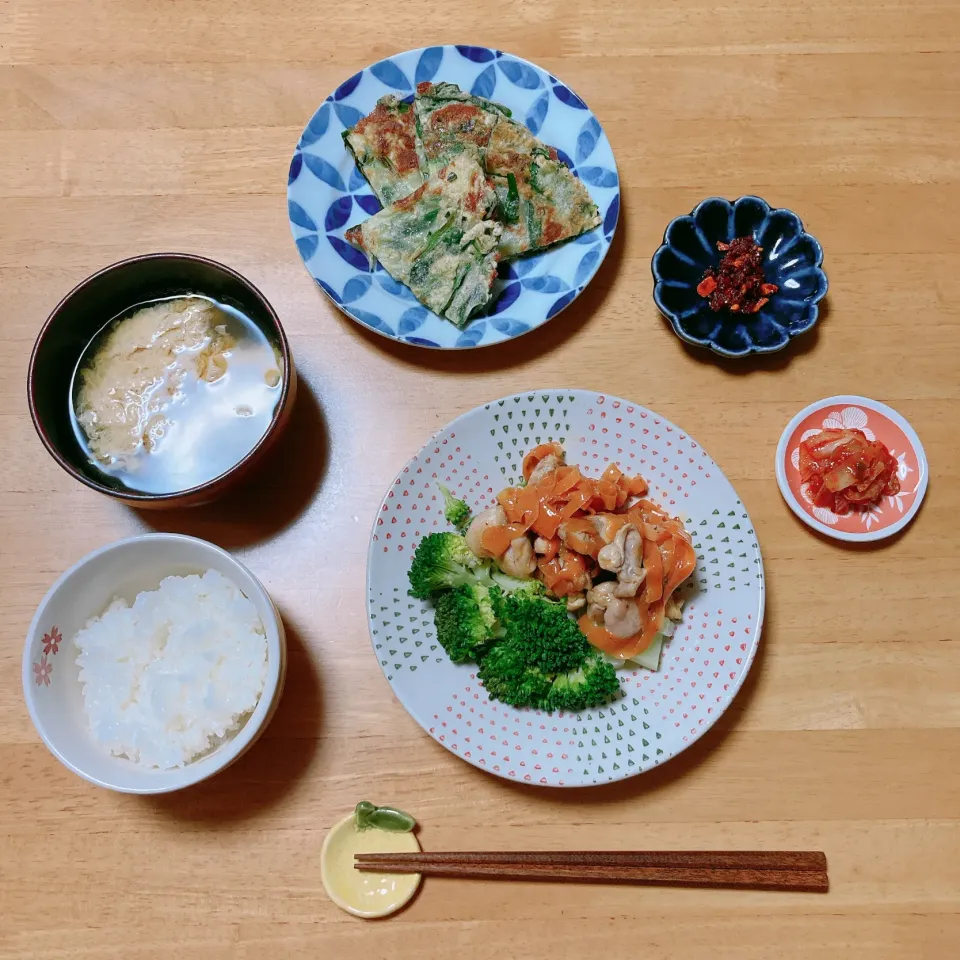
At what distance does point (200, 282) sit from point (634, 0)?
60.0 inches

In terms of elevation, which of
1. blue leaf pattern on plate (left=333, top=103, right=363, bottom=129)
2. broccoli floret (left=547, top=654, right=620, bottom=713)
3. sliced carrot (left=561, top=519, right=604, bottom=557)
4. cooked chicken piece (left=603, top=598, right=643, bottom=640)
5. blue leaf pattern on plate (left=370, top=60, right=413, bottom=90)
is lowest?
broccoli floret (left=547, top=654, right=620, bottom=713)

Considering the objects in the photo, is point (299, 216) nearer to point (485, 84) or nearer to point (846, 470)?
point (485, 84)

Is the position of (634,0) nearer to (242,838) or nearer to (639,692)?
(639,692)

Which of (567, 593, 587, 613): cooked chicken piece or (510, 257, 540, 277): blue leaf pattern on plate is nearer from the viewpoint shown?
(567, 593, 587, 613): cooked chicken piece

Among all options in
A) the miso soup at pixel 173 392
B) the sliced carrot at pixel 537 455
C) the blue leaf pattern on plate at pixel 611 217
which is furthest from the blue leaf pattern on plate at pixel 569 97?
the miso soup at pixel 173 392

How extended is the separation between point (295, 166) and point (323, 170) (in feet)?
0.24

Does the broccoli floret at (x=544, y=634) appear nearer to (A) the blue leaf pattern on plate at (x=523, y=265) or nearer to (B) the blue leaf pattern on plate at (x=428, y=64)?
(A) the blue leaf pattern on plate at (x=523, y=265)

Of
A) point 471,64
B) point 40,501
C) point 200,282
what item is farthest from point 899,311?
point 40,501

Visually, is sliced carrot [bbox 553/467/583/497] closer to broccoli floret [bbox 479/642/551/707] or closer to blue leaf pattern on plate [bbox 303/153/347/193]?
broccoli floret [bbox 479/642/551/707]

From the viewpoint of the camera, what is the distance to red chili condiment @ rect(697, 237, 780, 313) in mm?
2186

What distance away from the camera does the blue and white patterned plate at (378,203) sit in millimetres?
2127

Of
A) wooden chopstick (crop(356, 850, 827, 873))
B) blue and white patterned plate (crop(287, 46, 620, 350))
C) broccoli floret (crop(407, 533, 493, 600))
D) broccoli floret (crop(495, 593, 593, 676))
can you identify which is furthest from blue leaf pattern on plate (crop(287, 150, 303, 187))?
wooden chopstick (crop(356, 850, 827, 873))

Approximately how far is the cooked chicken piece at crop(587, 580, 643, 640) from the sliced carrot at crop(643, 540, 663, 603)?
1.7 inches

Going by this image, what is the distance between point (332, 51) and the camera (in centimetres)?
237
